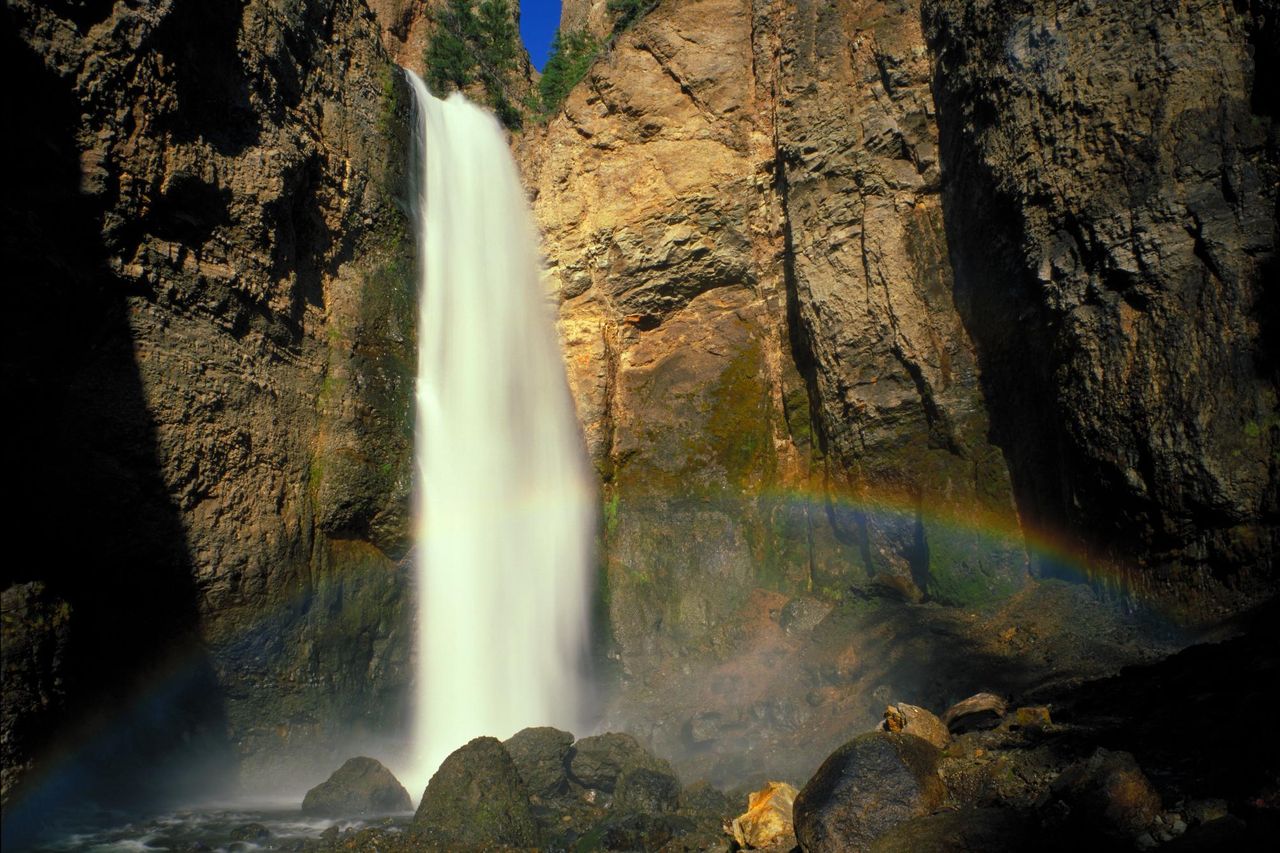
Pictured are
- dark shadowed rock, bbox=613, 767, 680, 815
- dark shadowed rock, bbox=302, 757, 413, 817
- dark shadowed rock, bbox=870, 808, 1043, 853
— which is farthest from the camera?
dark shadowed rock, bbox=613, 767, 680, 815

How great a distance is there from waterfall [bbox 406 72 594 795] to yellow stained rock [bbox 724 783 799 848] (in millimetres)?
6541

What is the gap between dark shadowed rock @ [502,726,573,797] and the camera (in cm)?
1045

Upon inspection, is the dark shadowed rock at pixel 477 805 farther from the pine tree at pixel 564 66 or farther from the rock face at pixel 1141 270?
the pine tree at pixel 564 66

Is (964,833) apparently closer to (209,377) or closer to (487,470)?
(209,377)

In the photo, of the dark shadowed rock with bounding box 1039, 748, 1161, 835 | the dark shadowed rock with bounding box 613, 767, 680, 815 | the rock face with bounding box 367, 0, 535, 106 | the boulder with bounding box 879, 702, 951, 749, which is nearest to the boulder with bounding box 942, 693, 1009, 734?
the boulder with bounding box 879, 702, 951, 749

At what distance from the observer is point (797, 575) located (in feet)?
54.3

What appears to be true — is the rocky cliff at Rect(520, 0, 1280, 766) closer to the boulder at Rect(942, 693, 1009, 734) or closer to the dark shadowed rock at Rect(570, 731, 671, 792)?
the dark shadowed rock at Rect(570, 731, 671, 792)

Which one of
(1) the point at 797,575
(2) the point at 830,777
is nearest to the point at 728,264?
(1) the point at 797,575

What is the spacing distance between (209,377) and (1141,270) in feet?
41.2

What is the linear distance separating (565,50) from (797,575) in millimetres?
14994

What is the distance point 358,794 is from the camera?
1001 centimetres

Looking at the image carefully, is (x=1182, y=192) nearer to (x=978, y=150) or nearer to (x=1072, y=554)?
(x=978, y=150)

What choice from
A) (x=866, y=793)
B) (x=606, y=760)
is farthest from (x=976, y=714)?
(x=606, y=760)

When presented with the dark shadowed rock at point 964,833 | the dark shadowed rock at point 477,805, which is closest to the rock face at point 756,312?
the dark shadowed rock at point 477,805
